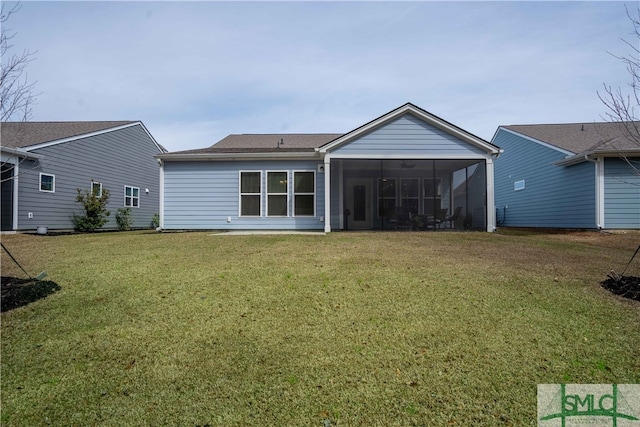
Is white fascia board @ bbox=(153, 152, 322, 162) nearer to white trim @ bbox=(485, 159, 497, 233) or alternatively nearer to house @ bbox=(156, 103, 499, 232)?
house @ bbox=(156, 103, 499, 232)

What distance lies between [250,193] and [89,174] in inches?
391

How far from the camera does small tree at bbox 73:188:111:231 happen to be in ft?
53.8

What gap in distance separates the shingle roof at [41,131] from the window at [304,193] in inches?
437

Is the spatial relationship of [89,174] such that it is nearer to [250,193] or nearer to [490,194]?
[250,193]

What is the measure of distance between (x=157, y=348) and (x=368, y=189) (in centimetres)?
1329

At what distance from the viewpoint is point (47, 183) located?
15.3 m

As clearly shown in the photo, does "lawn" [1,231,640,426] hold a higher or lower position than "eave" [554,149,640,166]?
lower

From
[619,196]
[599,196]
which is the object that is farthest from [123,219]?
[619,196]

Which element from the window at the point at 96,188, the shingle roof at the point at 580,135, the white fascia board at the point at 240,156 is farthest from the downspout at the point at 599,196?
the window at the point at 96,188

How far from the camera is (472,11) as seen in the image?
9211mm

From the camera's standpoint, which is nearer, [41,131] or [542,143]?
[542,143]
